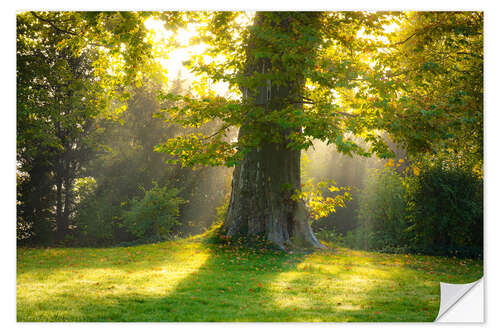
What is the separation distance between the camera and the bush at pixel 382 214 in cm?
1088

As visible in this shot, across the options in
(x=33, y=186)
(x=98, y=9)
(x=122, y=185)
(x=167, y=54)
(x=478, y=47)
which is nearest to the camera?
(x=98, y=9)

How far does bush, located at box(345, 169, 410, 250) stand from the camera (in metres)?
10.9

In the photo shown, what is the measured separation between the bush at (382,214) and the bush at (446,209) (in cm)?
107

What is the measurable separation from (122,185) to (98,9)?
9.15 meters

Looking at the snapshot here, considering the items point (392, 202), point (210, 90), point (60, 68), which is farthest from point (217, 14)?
point (392, 202)

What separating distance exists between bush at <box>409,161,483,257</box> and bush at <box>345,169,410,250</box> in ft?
3.51

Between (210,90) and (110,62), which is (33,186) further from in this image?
(210,90)

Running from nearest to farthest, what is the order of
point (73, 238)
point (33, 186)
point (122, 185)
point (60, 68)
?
point (60, 68) < point (33, 186) < point (73, 238) < point (122, 185)

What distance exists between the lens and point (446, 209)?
875 centimetres

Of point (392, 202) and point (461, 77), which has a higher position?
point (461, 77)

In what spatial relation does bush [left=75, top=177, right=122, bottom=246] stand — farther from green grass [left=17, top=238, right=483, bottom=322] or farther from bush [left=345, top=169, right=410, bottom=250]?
bush [left=345, top=169, right=410, bottom=250]

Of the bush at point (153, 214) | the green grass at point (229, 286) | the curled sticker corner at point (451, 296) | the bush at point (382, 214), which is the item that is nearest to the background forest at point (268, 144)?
the green grass at point (229, 286)
